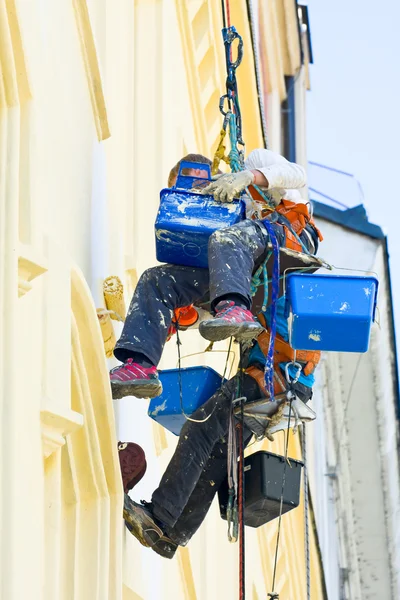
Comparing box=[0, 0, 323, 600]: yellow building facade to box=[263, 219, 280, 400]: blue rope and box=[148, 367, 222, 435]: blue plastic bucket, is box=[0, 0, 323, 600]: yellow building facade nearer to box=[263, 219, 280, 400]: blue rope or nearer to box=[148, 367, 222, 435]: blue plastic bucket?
box=[148, 367, 222, 435]: blue plastic bucket

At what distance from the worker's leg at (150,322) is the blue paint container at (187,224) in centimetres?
6

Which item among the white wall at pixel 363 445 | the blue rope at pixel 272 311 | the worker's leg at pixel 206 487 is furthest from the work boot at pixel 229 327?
the white wall at pixel 363 445

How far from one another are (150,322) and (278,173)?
113 cm

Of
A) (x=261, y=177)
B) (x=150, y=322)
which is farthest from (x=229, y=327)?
(x=261, y=177)

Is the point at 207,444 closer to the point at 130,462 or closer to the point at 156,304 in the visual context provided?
the point at 130,462

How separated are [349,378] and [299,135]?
4193mm

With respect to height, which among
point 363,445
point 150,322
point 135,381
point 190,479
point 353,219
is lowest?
point 363,445

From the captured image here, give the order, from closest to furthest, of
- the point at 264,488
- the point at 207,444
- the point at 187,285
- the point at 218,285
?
the point at 218,285, the point at 187,285, the point at 207,444, the point at 264,488

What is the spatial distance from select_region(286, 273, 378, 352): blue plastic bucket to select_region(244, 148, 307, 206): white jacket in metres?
0.77

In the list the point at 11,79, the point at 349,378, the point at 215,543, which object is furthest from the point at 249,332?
the point at 349,378

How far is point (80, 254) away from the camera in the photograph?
7.84 metres

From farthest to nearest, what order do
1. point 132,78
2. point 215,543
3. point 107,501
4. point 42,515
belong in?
point 215,543 < point 132,78 < point 107,501 < point 42,515

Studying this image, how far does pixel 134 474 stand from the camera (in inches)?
313

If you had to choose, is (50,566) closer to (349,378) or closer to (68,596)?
(68,596)
